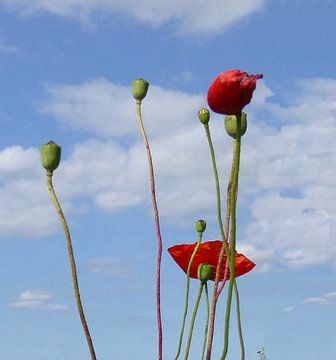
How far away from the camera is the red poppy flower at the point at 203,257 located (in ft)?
5.52

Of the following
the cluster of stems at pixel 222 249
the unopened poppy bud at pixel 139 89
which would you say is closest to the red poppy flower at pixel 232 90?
the cluster of stems at pixel 222 249

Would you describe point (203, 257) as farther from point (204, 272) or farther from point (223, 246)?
point (223, 246)

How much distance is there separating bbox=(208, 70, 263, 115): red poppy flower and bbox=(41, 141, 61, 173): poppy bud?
349mm

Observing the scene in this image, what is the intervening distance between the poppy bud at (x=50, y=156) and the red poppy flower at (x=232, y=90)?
349 mm

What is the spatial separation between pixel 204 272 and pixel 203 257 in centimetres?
14

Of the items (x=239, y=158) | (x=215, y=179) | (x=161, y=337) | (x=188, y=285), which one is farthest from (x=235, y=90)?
(x=188, y=285)

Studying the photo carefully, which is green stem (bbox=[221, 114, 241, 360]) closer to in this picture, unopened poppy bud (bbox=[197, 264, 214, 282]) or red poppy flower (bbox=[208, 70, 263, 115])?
red poppy flower (bbox=[208, 70, 263, 115])

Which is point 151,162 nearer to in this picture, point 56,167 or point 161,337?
point 56,167

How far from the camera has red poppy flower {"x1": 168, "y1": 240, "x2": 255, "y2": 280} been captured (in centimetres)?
168

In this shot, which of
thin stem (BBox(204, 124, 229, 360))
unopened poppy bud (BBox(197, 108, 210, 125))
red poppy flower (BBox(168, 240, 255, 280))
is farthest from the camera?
red poppy flower (BBox(168, 240, 255, 280))

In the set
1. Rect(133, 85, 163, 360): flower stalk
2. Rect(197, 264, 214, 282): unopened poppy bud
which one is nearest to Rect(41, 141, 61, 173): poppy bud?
Rect(133, 85, 163, 360): flower stalk

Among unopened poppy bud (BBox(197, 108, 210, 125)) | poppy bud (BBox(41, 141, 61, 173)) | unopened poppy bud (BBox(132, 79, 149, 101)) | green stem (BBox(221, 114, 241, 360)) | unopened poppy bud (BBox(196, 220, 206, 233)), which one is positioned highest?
unopened poppy bud (BBox(132, 79, 149, 101))

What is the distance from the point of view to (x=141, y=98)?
1604mm

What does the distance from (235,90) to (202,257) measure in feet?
2.39
